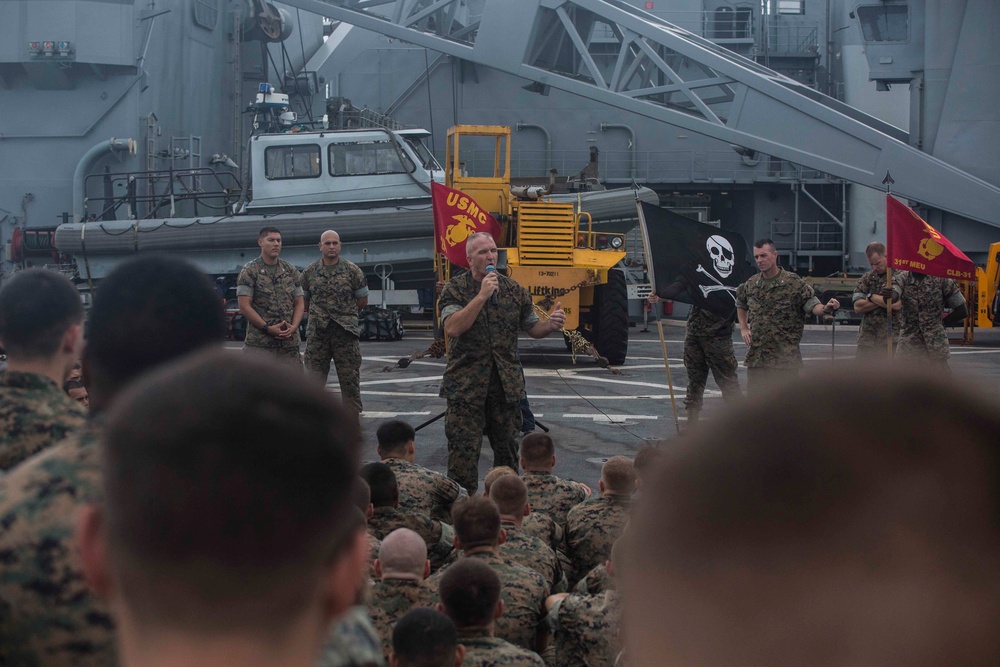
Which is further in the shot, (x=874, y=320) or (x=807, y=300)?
(x=874, y=320)

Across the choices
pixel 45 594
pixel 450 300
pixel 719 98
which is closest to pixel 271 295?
pixel 450 300

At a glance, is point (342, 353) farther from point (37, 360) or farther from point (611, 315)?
point (37, 360)

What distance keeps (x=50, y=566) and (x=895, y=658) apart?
4.49 feet

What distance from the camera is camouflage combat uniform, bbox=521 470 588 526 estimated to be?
5.66m

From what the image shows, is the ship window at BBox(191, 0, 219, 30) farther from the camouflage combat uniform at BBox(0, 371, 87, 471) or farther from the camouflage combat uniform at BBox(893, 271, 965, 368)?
the camouflage combat uniform at BBox(0, 371, 87, 471)

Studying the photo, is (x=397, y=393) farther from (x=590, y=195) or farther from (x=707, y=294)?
(x=590, y=195)

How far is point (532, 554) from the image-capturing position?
442 cm

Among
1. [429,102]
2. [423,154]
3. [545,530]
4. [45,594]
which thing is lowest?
[545,530]

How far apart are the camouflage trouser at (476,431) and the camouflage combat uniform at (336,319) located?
7.79 feet

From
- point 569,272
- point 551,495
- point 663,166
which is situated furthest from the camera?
point 663,166

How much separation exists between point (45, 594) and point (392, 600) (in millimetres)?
2076

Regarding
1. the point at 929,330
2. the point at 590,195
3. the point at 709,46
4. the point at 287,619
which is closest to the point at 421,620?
the point at 287,619

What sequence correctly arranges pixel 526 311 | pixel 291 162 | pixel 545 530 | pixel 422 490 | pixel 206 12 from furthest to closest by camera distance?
pixel 206 12, pixel 291 162, pixel 526 311, pixel 422 490, pixel 545 530

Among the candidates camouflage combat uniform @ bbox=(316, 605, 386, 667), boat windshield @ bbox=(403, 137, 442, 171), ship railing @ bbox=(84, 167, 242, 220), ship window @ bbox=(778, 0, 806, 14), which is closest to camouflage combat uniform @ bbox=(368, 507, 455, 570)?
camouflage combat uniform @ bbox=(316, 605, 386, 667)
